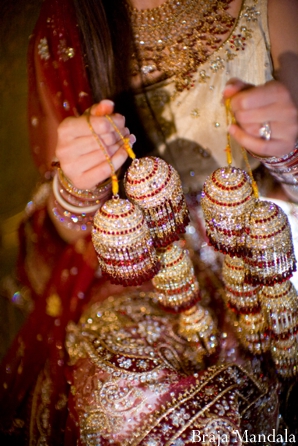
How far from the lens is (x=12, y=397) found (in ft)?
2.81

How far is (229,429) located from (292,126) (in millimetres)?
460

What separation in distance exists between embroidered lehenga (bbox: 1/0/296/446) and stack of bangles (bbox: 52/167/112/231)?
0.08 m

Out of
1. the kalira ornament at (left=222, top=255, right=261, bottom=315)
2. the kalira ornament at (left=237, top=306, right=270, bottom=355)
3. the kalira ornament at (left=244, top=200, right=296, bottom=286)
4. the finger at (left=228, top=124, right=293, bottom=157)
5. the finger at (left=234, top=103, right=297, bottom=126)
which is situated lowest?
the kalira ornament at (left=237, top=306, right=270, bottom=355)

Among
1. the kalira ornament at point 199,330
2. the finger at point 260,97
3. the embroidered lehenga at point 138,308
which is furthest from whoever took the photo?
the kalira ornament at point 199,330

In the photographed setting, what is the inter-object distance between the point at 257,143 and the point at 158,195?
0.51ft

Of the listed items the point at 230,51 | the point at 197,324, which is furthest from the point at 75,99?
the point at 197,324

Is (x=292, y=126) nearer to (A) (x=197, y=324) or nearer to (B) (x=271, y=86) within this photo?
(B) (x=271, y=86)

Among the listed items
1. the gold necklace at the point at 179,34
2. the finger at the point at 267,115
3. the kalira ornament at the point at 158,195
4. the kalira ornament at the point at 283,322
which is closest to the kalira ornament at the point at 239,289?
the kalira ornament at the point at 283,322

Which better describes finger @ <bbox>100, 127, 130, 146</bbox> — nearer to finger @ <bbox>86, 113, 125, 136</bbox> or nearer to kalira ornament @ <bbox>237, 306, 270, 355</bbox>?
finger @ <bbox>86, 113, 125, 136</bbox>

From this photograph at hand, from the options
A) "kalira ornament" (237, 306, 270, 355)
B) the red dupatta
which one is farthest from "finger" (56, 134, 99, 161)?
"kalira ornament" (237, 306, 270, 355)

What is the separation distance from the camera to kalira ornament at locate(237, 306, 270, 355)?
2.52ft

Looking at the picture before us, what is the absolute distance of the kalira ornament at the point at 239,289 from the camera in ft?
2.36

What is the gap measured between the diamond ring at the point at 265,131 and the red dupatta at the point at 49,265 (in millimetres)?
331

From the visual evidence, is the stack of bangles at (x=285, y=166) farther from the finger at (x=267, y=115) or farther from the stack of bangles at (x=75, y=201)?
the stack of bangles at (x=75, y=201)
